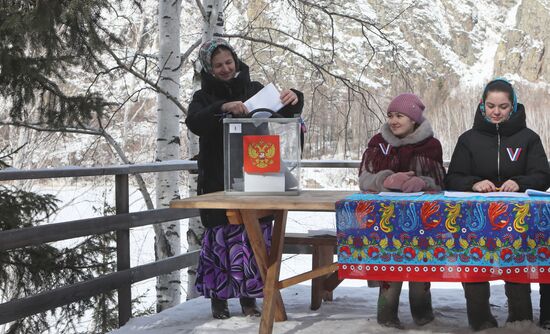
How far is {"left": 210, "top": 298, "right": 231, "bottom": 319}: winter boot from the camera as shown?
4172 mm

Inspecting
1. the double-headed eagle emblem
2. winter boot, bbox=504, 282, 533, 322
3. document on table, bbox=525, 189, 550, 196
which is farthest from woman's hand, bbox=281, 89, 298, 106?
winter boot, bbox=504, 282, 533, 322

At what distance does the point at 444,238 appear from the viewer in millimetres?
3146

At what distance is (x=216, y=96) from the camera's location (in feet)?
13.3

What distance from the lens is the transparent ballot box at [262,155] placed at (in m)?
3.45

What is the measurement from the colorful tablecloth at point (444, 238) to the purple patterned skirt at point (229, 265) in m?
0.84

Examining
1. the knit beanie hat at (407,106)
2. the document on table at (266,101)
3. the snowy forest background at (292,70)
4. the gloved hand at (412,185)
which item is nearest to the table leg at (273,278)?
the document on table at (266,101)

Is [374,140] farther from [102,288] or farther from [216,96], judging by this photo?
[102,288]

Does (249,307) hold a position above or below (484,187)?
below

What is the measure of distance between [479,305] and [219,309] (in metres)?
1.37

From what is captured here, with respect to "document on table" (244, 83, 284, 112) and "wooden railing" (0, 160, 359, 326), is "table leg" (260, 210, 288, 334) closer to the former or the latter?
"document on table" (244, 83, 284, 112)

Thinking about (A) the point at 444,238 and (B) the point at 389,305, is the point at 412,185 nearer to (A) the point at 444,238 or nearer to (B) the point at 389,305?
(A) the point at 444,238

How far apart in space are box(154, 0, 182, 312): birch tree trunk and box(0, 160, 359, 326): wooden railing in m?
Result: 1.76

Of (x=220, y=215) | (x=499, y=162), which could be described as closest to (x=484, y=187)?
(x=499, y=162)

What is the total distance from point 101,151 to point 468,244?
15771 millimetres
